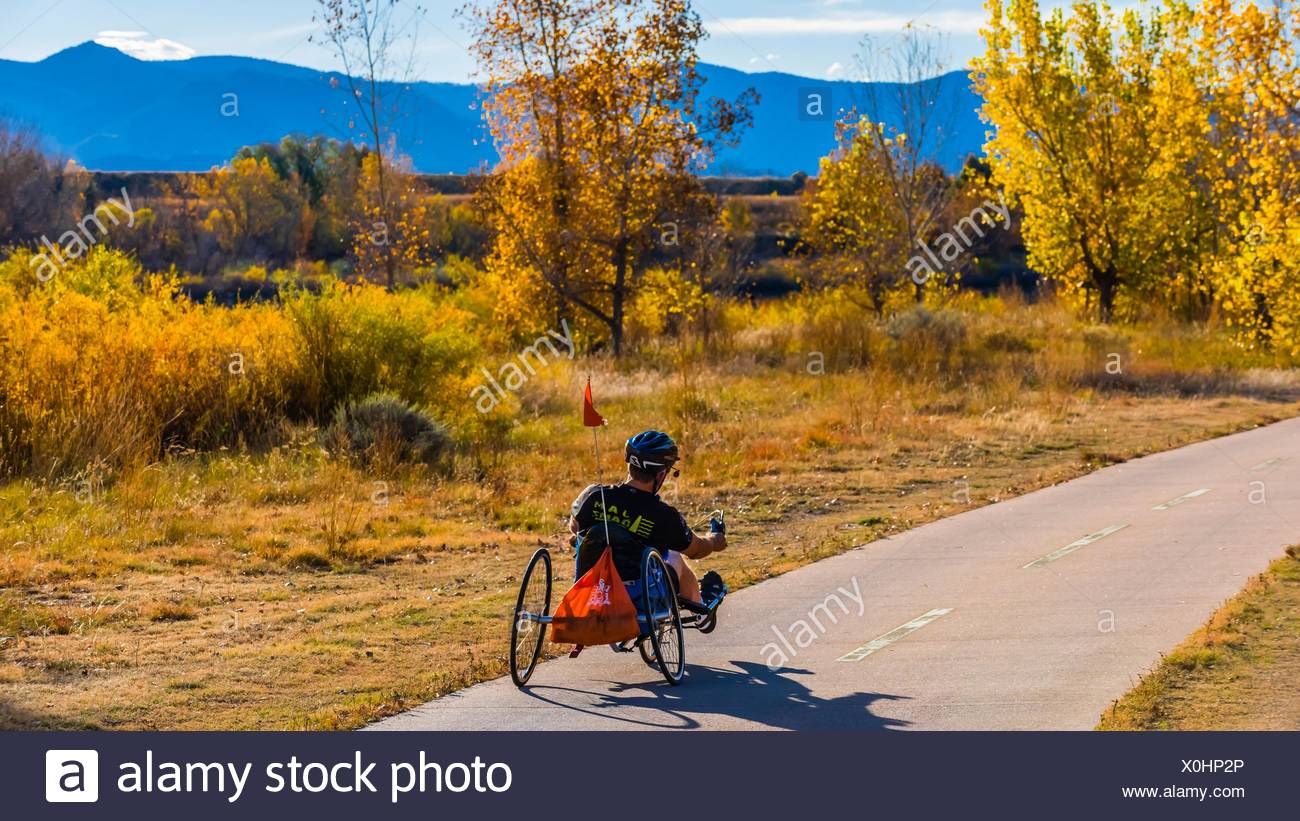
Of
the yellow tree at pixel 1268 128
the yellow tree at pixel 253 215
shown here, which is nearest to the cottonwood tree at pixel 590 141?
the yellow tree at pixel 1268 128

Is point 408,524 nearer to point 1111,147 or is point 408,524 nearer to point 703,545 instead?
point 703,545

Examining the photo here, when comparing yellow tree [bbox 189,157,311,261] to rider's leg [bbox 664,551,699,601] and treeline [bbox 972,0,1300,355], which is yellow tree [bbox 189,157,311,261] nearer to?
treeline [bbox 972,0,1300,355]

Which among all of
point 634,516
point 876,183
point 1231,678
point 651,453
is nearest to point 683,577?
point 634,516

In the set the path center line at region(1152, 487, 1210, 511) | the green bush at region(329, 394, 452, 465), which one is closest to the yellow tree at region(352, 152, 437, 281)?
the green bush at region(329, 394, 452, 465)

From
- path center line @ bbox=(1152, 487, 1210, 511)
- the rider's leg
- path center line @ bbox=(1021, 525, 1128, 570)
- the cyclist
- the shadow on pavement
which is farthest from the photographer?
path center line @ bbox=(1152, 487, 1210, 511)

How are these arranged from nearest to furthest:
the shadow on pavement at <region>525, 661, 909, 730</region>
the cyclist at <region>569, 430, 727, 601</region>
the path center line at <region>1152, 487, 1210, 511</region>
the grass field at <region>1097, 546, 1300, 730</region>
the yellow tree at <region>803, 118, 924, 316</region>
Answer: the grass field at <region>1097, 546, 1300, 730</region> → the shadow on pavement at <region>525, 661, 909, 730</region> → the cyclist at <region>569, 430, 727, 601</region> → the path center line at <region>1152, 487, 1210, 511</region> → the yellow tree at <region>803, 118, 924, 316</region>

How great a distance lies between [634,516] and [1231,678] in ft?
12.0

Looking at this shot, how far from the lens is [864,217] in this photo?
52000mm

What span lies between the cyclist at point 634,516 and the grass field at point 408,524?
131cm

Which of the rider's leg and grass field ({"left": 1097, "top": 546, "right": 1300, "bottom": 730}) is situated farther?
the rider's leg

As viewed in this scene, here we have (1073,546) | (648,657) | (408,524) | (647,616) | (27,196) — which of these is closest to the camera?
(647,616)

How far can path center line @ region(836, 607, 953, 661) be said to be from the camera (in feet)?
30.8

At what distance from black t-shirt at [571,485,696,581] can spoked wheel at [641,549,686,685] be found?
A: 160 millimetres

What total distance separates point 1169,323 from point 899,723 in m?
37.5
